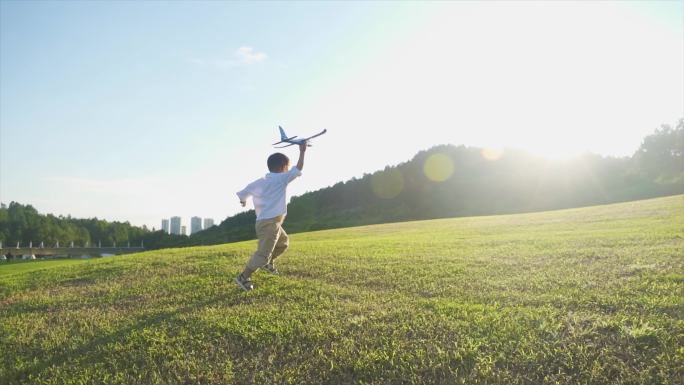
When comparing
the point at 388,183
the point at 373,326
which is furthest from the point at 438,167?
the point at 373,326

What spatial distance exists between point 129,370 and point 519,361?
5532 mm

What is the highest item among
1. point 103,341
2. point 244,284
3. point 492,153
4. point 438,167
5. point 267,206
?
point 492,153

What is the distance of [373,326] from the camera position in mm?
6730

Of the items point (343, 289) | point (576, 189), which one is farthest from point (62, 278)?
point (576, 189)

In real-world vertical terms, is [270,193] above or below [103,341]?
above

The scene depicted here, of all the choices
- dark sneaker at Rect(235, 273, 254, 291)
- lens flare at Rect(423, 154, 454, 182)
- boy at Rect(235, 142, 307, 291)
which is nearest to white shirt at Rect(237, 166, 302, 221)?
boy at Rect(235, 142, 307, 291)

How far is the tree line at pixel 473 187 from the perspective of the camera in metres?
74.6

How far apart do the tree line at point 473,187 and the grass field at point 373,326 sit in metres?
68.6

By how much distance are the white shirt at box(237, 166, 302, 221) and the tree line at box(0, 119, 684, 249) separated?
234 feet

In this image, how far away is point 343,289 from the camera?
946 centimetres

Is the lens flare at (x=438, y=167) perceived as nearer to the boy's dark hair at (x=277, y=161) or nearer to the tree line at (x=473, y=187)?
the tree line at (x=473, y=187)

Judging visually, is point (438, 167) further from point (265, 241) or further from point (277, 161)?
point (265, 241)

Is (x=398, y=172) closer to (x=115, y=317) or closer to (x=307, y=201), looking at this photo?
(x=307, y=201)

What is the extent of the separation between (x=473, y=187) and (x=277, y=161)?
8837 cm
